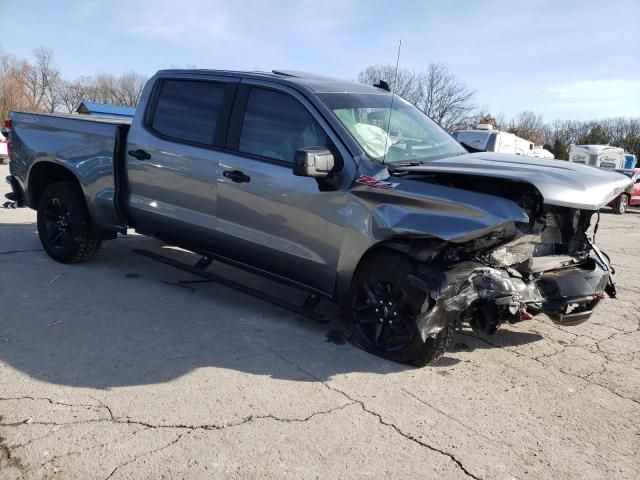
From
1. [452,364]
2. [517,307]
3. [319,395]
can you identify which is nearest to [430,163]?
[517,307]

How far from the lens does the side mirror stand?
144 inches

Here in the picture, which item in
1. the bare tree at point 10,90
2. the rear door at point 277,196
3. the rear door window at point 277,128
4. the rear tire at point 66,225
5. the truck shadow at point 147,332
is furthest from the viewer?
the bare tree at point 10,90

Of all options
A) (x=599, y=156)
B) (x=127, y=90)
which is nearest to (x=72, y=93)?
(x=127, y=90)

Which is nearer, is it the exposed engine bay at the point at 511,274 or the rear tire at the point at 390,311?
the exposed engine bay at the point at 511,274

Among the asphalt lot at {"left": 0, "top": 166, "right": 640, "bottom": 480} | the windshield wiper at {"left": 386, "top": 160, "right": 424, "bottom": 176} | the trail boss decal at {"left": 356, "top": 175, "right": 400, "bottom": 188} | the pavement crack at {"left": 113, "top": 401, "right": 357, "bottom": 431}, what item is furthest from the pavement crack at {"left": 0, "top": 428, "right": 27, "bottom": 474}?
the windshield wiper at {"left": 386, "top": 160, "right": 424, "bottom": 176}

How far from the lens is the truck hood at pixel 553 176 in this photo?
3.29 metres

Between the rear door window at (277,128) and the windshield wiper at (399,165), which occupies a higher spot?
the rear door window at (277,128)

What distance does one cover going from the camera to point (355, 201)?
3869 millimetres

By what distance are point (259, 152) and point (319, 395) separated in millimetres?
1974

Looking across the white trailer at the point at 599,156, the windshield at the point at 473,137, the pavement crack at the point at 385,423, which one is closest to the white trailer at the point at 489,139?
the windshield at the point at 473,137

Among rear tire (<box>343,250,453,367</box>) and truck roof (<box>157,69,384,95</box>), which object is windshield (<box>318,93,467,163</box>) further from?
rear tire (<box>343,250,453,367</box>)


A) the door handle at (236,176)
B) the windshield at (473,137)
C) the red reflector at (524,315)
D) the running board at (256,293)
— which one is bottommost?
the running board at (256,293)

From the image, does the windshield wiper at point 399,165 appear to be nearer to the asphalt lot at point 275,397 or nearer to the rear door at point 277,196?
the rear door at point 277,196

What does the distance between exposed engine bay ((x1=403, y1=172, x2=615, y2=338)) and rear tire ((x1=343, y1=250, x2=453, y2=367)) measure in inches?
5.4
